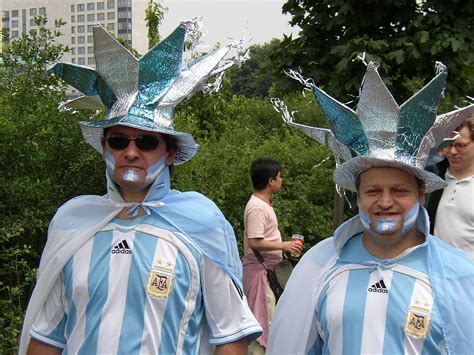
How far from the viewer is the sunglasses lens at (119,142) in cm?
407

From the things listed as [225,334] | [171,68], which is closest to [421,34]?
[171,68]

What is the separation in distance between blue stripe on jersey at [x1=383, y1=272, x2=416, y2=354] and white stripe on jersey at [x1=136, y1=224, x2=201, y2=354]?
3.01ft

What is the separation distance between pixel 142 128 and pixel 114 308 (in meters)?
0.83

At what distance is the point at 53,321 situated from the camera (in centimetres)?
409

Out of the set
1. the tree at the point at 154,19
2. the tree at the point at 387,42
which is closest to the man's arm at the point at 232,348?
the tree at the point at 387,42

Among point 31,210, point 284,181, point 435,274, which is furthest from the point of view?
point 284,181

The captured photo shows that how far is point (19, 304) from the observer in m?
6.50

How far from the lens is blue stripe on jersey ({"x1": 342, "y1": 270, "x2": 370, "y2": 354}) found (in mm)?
3535

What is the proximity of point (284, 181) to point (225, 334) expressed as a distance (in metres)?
8.36

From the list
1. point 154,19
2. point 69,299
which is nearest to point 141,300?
point 69,299

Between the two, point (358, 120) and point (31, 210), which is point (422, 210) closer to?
point (358, 120)

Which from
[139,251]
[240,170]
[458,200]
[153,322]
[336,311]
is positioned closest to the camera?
[336,311]

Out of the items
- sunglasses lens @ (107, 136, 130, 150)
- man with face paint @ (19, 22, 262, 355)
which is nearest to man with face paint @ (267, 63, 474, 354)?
man with face paint @ (19, 22, 262, 355)

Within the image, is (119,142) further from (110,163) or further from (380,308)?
(380,308)
